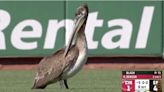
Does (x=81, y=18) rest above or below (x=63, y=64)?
above

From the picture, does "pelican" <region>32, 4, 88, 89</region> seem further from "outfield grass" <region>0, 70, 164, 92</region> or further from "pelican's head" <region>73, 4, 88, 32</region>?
"pelican's head" <region>73, 4, 88, 32</region>

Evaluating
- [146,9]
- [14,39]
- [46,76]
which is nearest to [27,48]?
[14,39]

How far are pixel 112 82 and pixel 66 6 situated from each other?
17.2 feet

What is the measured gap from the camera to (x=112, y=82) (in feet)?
45.9

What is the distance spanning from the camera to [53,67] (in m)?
11.3

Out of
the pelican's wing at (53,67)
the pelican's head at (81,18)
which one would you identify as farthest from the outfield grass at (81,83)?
the pelican's head at (81,18)

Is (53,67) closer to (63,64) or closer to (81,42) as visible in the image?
(63,64)
